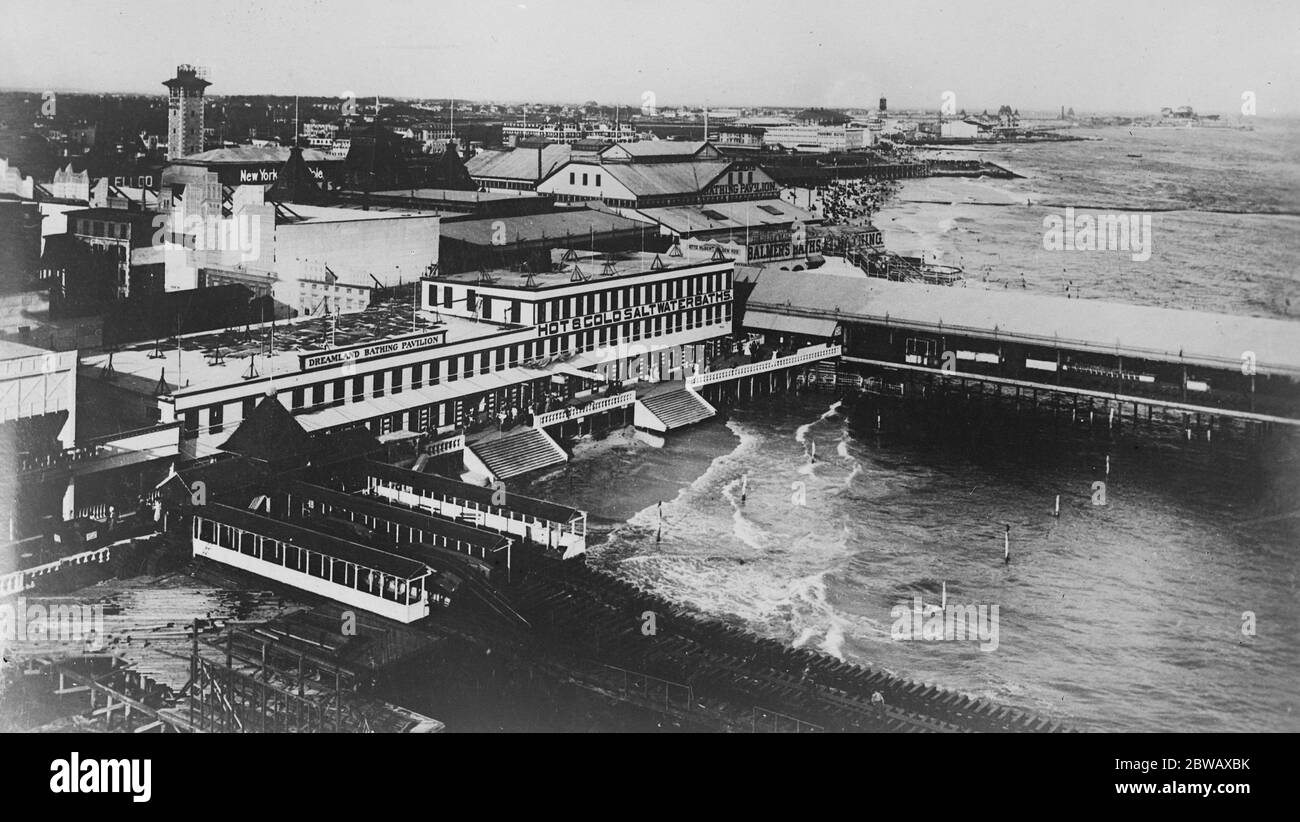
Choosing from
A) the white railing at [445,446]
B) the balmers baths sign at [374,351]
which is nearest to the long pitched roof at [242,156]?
the balmers baths sign at [374,351]

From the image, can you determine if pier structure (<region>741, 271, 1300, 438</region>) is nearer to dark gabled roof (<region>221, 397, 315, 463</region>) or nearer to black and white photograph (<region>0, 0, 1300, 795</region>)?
black and white photograph (<region>0, 0, 1300, 795</region>)

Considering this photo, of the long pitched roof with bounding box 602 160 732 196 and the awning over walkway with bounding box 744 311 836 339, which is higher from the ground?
the long pitched roof with bounding box 602 160 732 196

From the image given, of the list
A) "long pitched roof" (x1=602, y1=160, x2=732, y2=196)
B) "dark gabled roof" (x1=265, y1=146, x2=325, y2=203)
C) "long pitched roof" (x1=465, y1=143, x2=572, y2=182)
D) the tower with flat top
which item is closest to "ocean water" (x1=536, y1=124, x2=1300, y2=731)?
"long pitched roof" (x1=602, y1=160, x2=732, y2=196)

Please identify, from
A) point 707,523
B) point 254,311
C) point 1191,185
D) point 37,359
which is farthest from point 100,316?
point 1191,185

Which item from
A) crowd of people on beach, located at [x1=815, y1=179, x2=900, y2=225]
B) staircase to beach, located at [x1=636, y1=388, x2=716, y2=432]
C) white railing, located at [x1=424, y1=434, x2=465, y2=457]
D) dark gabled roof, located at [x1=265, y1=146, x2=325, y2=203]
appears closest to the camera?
white railing, located at [x1=424, y1=434, x2=465, y2=457]

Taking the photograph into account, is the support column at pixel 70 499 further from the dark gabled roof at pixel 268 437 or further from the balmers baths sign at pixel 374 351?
the balmers baths sign at pixel 374 351

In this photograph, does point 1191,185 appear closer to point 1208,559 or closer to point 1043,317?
point 1043,317

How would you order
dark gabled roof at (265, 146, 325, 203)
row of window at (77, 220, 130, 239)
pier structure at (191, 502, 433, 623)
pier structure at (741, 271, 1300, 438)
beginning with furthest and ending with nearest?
dark gabled roof at (265, 146, 325, 203) < row of window at (77, 220, 130, 239) < pier structure at (741, 271, 1300, 438) < pier structure at (191, 502, 433, 623)
